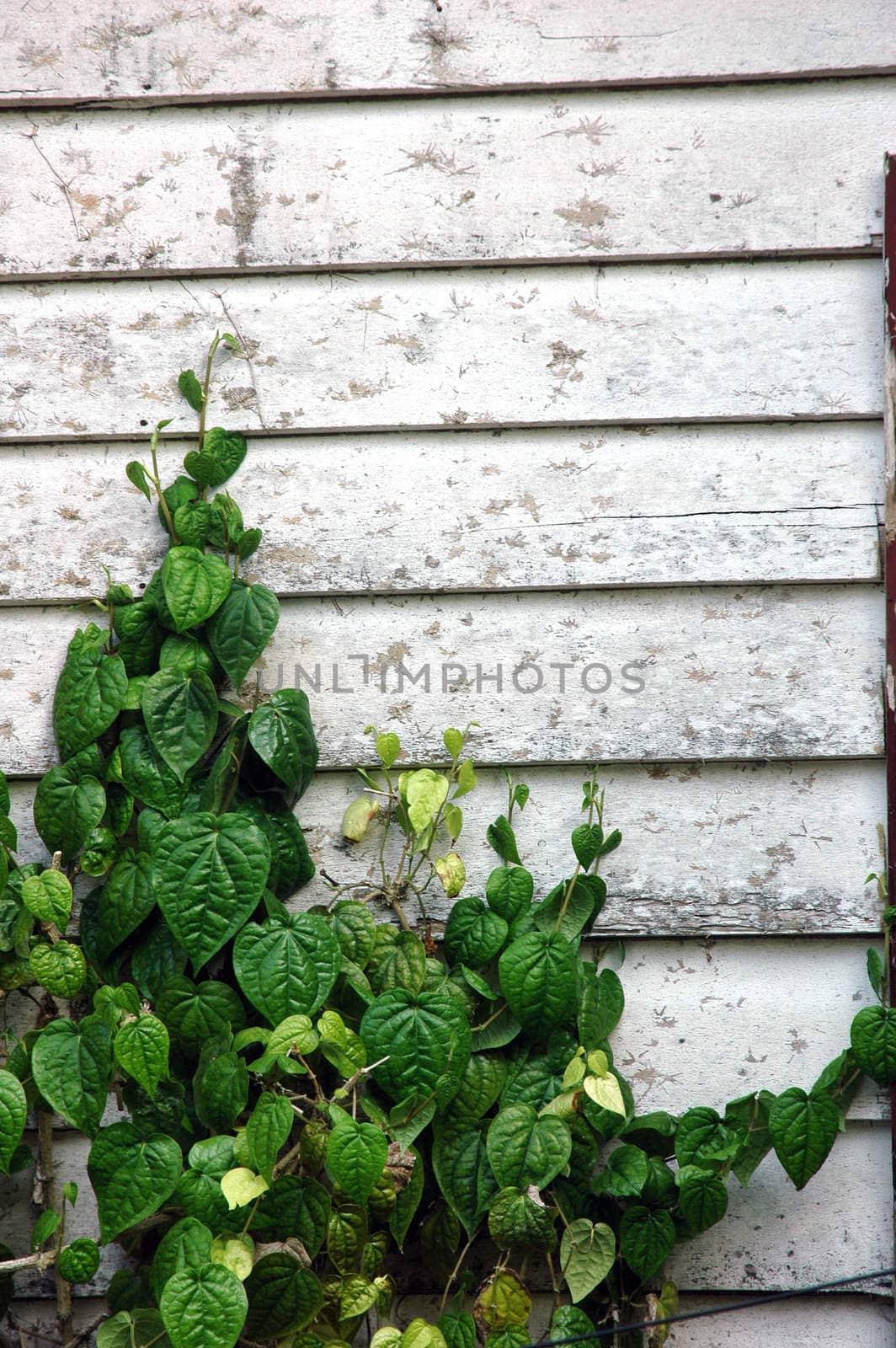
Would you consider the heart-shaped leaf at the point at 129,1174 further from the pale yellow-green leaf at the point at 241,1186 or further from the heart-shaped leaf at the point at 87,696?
the heart-shaped leaf at the point at 87,696

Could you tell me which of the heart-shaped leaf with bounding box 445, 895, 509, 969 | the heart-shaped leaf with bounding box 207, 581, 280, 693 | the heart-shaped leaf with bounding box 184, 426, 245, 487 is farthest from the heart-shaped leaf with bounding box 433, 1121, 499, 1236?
the heart-shaped leaf with bounding box 184, 426, 245, 487

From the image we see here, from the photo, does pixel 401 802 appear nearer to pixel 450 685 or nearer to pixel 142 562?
pixel 450 685

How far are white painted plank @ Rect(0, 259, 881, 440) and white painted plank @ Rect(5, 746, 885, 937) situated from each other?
1.76 ft

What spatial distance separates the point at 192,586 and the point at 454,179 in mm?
717

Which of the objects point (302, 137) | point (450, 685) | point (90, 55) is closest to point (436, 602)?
point (450, 685)

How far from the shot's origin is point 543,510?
1474 millimetres

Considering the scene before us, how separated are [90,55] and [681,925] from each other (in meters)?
1.56

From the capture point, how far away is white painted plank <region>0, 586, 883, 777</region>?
1.47 m

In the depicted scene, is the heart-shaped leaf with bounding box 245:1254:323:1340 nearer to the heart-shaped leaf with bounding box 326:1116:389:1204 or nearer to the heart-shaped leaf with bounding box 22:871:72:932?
the heart-shaped leaf with bounding box 326:1116:389:1204

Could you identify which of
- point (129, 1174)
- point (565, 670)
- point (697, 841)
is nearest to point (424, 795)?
point (565, 670)

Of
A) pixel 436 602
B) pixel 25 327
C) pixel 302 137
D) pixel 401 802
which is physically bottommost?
pixel 401 802

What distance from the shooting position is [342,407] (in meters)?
1.47

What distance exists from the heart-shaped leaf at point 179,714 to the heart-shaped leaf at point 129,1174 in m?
0.49

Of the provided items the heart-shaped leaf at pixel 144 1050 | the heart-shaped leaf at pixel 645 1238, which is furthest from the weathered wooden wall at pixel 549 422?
the heart-shaped leaf at pixel 144 1050
